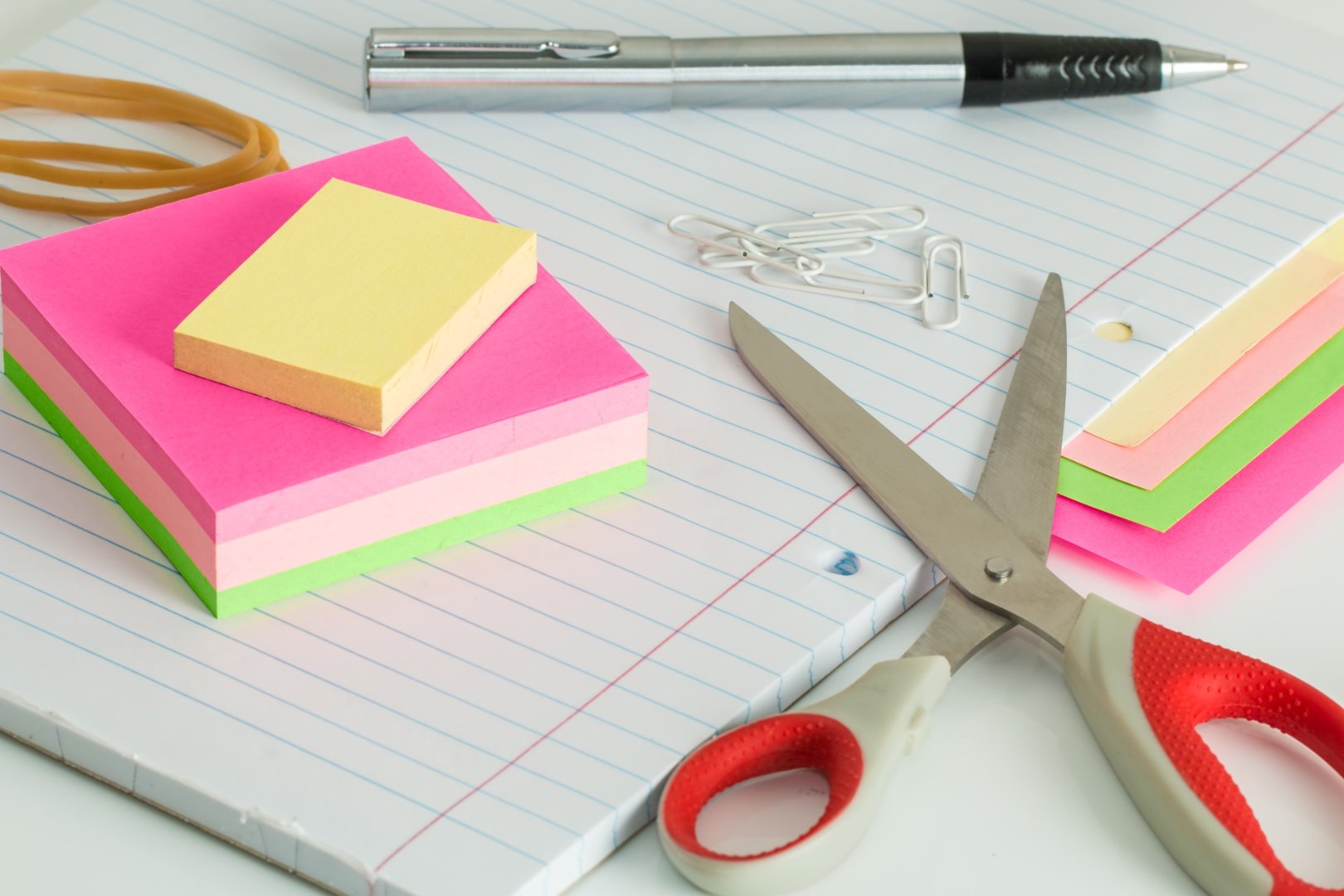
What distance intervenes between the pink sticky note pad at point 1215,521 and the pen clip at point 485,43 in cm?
42

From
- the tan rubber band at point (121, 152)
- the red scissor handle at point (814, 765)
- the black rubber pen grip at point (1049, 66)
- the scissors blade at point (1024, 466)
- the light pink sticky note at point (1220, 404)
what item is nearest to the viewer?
the red scissor handle at point (814, 765)

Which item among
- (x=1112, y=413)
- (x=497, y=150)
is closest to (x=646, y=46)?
(x=497, y=150)

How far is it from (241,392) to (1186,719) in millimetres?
435

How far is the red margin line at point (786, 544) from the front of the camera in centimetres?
73

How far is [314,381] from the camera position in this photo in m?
0.79

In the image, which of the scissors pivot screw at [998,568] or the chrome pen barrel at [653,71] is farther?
the chrome pen barrel at [653,71]

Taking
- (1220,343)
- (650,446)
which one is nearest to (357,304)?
(650,446)

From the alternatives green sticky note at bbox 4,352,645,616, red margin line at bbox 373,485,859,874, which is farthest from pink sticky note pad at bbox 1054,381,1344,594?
green sticky note at bbox 4,352,645,616

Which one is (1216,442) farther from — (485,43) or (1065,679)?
(485,43)

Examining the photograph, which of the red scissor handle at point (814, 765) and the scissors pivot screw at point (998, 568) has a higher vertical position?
the scissors pivot screw at point (998, 568)

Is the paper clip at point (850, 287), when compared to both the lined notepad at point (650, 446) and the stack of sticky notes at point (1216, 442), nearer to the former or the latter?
the lined notepad at point (650, 446)

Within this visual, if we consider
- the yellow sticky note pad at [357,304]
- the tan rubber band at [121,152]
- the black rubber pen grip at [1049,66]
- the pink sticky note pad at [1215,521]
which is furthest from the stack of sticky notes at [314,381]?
the black rubber pen grip at [1049,66]

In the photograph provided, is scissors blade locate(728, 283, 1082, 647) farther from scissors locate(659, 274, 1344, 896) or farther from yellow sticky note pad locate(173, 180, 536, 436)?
yellow sticky note pad locate(173, 180, 536, 436)

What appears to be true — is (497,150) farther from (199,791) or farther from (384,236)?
(199,791)
